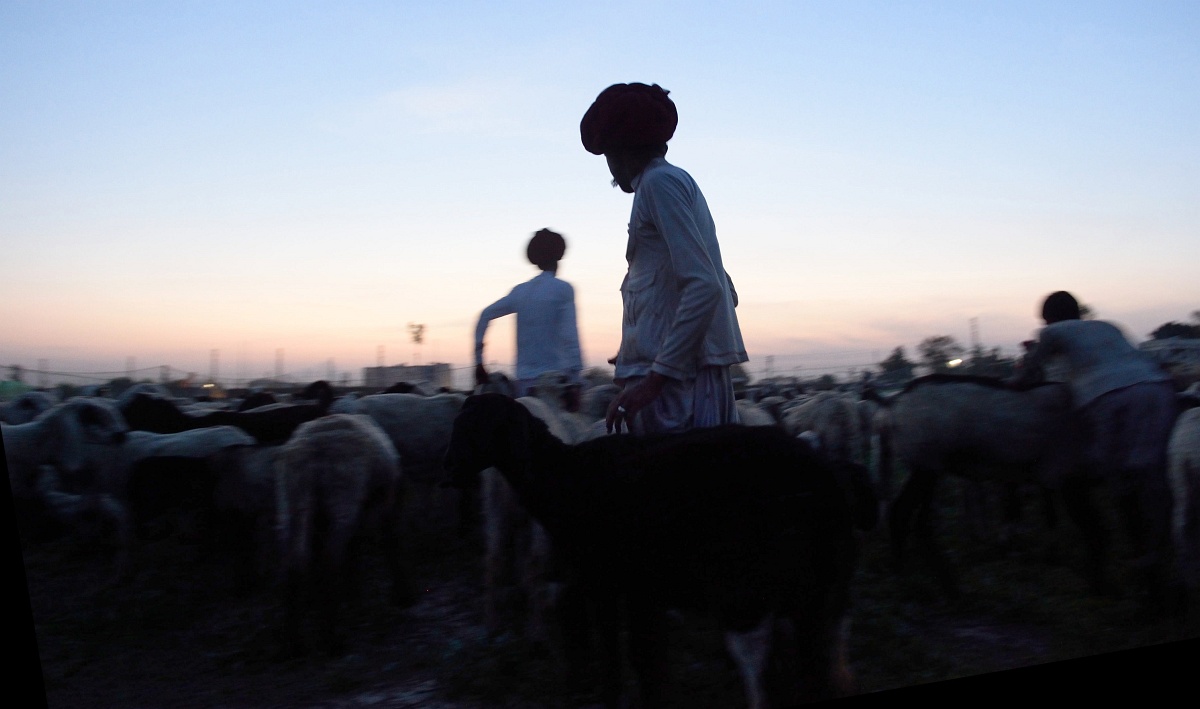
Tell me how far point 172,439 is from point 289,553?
1992 millimetres

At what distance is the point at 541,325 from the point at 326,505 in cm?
173

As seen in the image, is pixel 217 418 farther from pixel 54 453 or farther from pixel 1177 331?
pixel 1177 331

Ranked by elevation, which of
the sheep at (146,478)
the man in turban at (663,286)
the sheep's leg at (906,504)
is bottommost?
the sheep's leg at (906,504)

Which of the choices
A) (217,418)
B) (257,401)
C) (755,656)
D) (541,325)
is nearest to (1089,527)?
(541,325)

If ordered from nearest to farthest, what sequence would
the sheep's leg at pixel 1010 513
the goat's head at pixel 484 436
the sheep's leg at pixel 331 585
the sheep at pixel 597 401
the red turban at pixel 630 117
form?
the red turban at pixel 630 117
the goat's head at pixel 484 436
the sheep's leg at pixel 331 585
the sheep at pixel 597 401
the sheep's leg at pixel 1010 513

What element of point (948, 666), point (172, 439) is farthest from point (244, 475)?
point (948, 666)

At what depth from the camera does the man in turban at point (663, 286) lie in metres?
2.93

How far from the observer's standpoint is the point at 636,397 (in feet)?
10.00

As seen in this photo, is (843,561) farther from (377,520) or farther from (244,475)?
(244,475)

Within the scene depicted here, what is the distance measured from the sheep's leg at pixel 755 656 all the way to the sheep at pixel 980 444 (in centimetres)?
341

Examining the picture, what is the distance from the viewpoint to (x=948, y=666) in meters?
4.58

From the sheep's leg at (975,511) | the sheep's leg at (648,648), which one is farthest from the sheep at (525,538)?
the sheep's leg at (975,511)

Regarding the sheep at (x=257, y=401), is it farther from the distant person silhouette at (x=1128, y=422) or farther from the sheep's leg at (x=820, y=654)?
the sheep's leg at (x=820, y=654)

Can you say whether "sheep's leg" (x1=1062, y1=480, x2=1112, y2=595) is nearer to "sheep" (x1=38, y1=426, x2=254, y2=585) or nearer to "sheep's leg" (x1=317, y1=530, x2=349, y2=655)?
"sheep's leg" (x1=317, y1=530, x2=349, y2=655)
